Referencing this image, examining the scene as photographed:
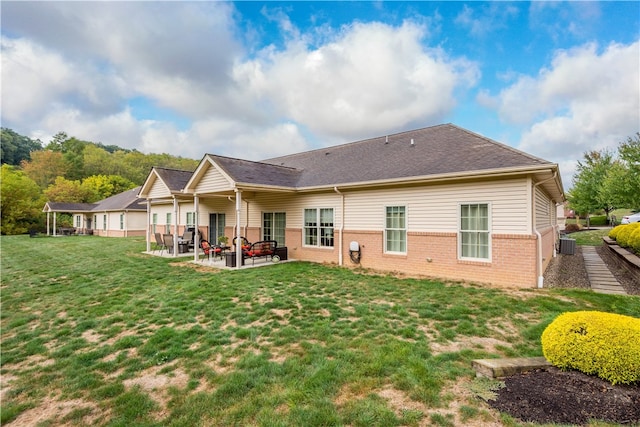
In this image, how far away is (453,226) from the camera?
857 cm

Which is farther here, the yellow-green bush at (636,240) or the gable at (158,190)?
the gable at (158,190)

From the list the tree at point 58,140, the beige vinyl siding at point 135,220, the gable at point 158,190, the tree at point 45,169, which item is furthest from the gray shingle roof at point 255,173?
the tree at point 58,140

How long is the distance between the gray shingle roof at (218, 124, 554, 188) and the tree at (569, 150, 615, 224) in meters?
24.3

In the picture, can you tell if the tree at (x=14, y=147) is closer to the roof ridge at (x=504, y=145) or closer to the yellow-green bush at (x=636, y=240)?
the roof ridge at (x=504, y=145)

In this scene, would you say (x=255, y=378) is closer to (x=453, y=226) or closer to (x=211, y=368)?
(x=211, y=368)

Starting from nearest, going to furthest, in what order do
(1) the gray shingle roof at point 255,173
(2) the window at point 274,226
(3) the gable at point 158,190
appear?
(1) the gray shingle roof at point 255,173
(2) the window at point 274,226
(3) the gable at point 158,190

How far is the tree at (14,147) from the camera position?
56625mm

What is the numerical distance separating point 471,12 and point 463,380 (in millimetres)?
12766

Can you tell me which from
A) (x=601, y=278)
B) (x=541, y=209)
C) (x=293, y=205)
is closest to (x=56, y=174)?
(x=293, y=205)

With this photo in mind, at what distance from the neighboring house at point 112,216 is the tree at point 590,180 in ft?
136

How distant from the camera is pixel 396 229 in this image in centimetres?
982

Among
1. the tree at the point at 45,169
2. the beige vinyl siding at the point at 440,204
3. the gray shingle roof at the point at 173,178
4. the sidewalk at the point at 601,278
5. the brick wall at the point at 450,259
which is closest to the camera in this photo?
the sidewalk at the point at 601,278

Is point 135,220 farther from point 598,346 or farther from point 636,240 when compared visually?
point 636,240

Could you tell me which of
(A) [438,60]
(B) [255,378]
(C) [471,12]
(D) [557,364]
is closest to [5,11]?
(B) [255,378]
